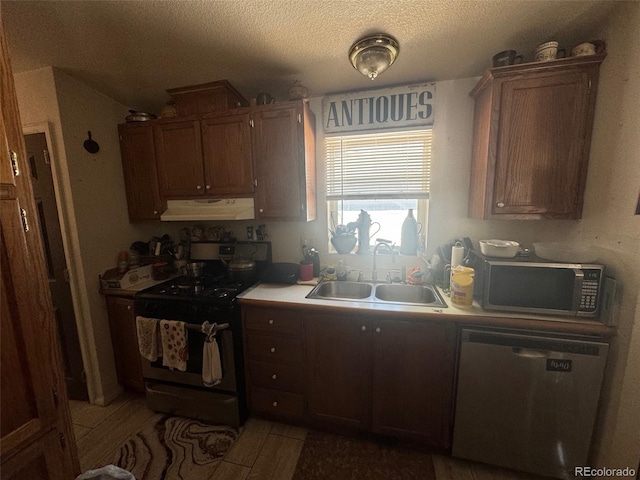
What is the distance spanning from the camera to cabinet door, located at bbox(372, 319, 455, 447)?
56.9 inches

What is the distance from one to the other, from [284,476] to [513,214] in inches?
82.8

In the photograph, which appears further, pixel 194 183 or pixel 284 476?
pixel 194 183

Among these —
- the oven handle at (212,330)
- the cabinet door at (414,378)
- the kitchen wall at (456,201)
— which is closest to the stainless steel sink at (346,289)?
the kitchen wall at (456,201)

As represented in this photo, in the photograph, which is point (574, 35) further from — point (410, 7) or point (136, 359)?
point (136, 359)

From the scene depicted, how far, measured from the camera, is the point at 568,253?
142 centimetres

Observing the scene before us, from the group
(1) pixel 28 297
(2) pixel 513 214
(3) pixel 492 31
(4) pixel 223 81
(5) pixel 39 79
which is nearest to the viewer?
(1) pixel 28 297

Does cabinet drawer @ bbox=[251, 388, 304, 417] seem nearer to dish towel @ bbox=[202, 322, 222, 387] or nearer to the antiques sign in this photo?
dish towel @ bbox=[202, 322, 222, 387]

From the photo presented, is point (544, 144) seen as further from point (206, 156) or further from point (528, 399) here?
point (206, 156)

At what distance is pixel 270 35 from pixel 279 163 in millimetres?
748

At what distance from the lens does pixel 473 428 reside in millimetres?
1431

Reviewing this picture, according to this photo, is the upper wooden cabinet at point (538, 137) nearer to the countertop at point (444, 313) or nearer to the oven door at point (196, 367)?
the countertop at point (444, 313)

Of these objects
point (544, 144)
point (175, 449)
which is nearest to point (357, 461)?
point (175, 449)

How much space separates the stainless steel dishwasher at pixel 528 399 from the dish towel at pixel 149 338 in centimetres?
200

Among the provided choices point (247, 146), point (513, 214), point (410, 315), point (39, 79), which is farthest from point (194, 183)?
point (513, 214)
